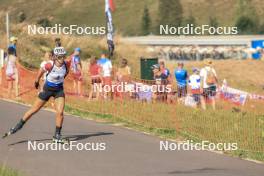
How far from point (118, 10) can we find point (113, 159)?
119929 mm

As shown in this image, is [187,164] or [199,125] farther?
[199,125]

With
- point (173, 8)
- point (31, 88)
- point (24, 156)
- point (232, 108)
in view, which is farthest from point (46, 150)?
point (173, 8)

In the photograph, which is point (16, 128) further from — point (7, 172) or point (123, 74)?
point (123, 74)

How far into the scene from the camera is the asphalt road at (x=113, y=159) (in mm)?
10727

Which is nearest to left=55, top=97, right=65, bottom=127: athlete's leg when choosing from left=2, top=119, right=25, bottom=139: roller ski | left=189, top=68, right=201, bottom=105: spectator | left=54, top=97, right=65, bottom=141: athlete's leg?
left=54, top=97, right=65, bottom=141: athlete's leg

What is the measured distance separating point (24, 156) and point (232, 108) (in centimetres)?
831

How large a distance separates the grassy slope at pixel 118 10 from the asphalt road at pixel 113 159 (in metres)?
96.0

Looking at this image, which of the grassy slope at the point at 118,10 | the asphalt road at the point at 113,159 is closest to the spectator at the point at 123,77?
the asphalt road at the point at 113,159

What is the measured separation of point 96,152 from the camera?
40.8 feet

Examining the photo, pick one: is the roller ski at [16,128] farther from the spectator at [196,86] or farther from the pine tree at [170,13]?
the pine tree at [170,13]

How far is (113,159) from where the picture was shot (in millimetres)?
11773

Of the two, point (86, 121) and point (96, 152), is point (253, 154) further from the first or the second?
point (86, 121)

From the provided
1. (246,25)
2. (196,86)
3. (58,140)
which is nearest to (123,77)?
(196,86)

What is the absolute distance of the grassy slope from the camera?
383 ft
